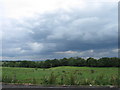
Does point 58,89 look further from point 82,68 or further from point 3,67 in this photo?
point 3,67

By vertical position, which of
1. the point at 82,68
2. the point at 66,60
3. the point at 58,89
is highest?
the point at 66,60

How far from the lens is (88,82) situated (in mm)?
3559

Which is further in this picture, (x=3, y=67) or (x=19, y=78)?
(x=3, y=67)

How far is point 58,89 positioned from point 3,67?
2.81m

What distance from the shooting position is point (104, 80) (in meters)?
3.70

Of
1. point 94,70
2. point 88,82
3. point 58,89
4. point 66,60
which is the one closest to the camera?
point 58,89

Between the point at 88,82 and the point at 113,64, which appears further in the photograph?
the point at 113,64

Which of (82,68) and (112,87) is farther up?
(82,68)

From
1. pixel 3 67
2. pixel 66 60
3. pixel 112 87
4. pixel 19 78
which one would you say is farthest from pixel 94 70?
pixel 3 67

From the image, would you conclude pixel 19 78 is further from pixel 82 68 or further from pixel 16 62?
pixel 82 68

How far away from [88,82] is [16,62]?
3.14 m

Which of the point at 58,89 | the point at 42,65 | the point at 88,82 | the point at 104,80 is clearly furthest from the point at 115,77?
the point at 42,65

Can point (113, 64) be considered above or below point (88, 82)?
above

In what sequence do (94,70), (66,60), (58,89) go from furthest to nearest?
(66,60), (94,70), (58,89)
